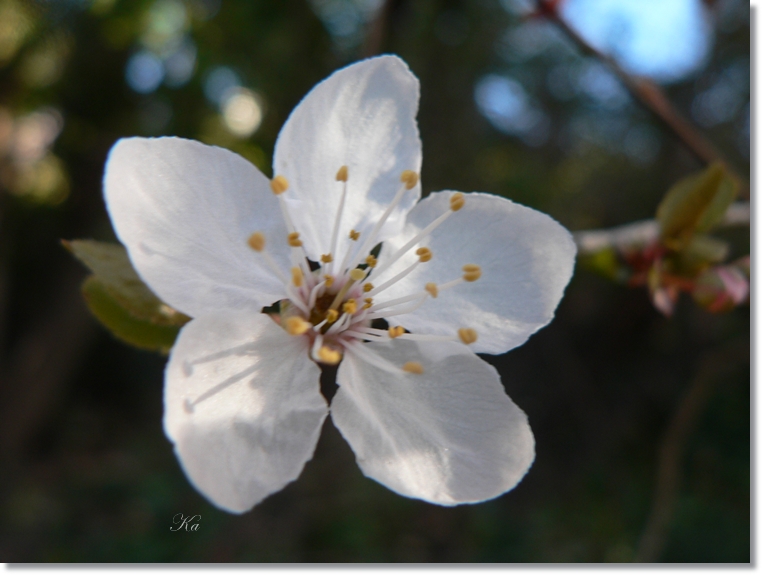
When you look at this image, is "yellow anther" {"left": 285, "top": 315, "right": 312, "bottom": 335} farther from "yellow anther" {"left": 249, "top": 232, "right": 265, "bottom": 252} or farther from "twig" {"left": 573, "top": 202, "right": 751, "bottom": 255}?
"twig" {"left": 573, "top": 202, "right": 751, "bottom": 255}

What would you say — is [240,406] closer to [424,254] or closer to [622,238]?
[424,254]

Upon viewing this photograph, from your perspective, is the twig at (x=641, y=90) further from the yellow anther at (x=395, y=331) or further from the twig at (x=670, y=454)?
the yellow anther at (x=395, y=331)

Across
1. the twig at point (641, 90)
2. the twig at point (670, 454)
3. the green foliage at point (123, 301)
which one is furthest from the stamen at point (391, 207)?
the twig at point (670, 454)

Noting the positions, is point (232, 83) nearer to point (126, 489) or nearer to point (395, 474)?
point (395, 474)

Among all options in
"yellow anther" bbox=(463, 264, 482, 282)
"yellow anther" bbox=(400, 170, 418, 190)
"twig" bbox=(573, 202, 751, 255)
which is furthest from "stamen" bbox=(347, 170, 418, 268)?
"twig" bbox=(573, 202, 751, 255)

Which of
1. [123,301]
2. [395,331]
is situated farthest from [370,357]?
[123,301]

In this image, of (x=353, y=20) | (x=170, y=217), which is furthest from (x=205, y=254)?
(x=353, y=20)
